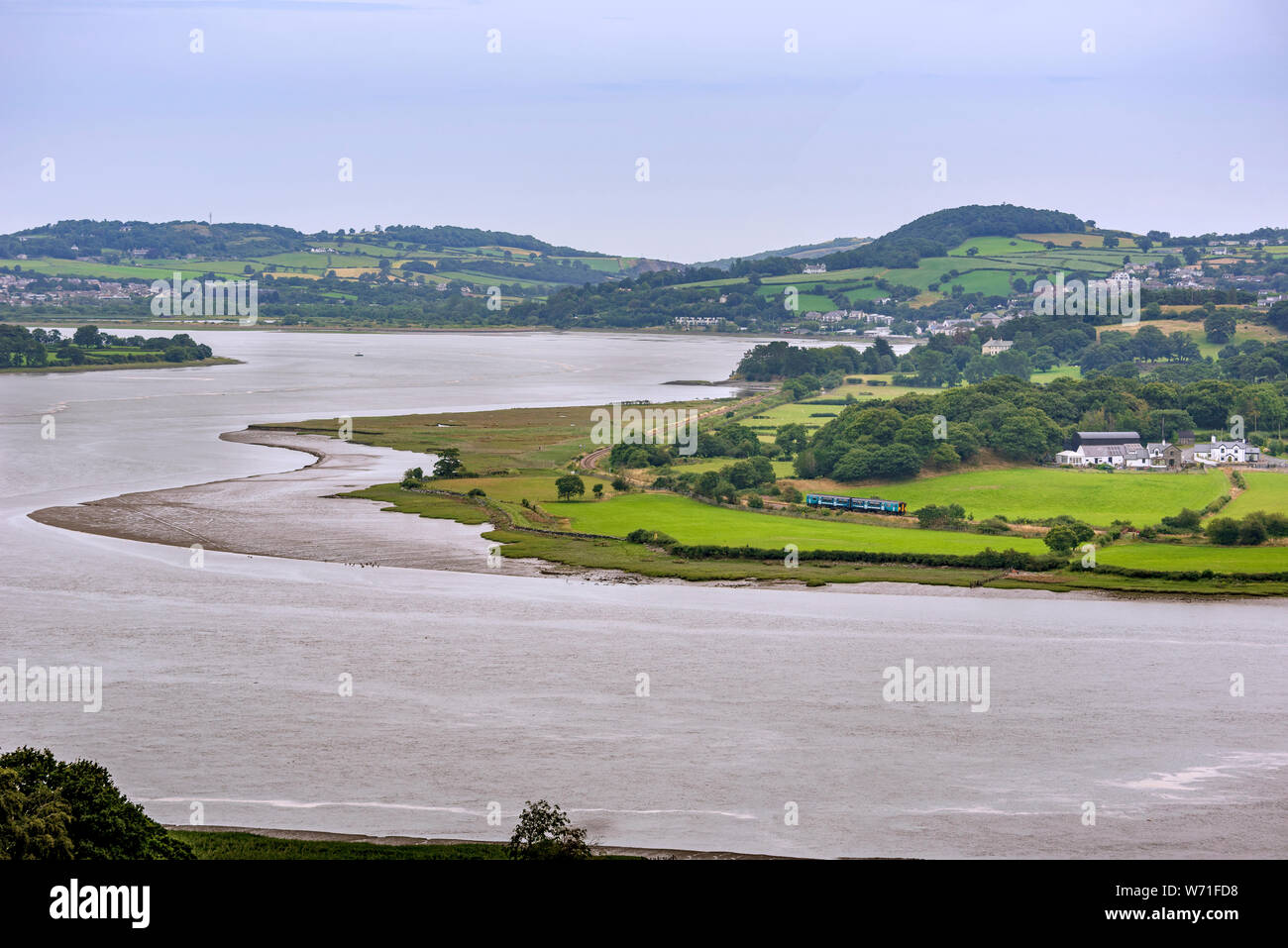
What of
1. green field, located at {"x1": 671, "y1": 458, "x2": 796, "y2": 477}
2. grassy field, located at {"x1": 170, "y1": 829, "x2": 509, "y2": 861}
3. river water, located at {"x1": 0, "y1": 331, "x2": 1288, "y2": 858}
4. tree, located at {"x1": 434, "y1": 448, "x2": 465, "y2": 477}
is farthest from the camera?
green field, located at {"x1": 671, "y1": 458, "x2": 796, "y2": 477}

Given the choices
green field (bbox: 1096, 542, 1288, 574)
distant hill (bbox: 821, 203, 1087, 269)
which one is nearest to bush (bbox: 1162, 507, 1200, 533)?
green field (bbox: 1096, 542, 1288, 574)

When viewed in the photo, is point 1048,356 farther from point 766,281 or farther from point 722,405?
point 766,281

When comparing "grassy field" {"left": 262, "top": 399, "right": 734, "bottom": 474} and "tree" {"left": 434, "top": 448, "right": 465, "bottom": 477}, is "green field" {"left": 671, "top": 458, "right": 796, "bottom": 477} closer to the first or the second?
"grassy field" {"left": 262, "top": 399, "right": 734, "bottom": 474}

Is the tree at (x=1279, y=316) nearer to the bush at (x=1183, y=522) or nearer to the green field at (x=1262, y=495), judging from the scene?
the green field at (x=1262, y=495)

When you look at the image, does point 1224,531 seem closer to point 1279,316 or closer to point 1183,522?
point 1183,522

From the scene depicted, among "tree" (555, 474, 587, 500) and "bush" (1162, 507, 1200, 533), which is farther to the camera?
"tree" (555, 474, 587, 500)

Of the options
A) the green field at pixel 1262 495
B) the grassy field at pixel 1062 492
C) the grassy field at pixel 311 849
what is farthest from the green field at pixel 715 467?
the grassy field at pixel 311 849

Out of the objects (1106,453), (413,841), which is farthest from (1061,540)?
(413,841)
